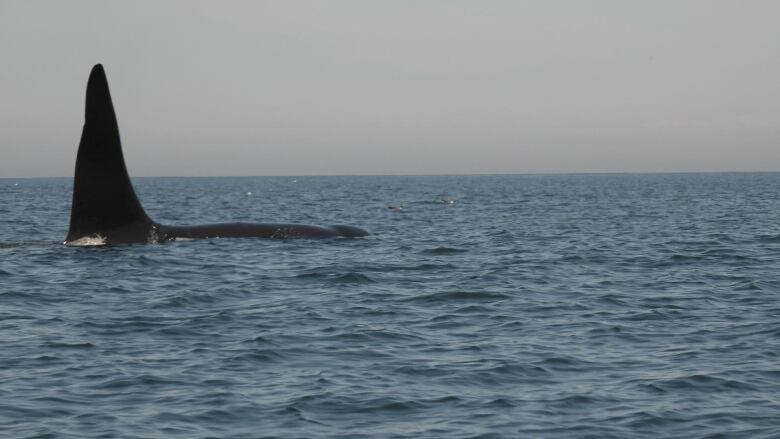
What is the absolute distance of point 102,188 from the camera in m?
23.9

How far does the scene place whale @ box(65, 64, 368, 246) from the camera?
23.0 metres

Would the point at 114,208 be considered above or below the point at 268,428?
above

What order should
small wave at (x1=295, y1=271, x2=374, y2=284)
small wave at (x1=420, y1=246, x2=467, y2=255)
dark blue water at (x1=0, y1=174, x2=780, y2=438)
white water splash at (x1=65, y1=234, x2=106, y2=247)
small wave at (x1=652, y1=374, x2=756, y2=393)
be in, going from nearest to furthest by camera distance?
dark blue water at (x1=0, y1=174, x2=780, y2=438) < small wave at (x1=652, y1=374, x2=756, y2=393) < small wave at (x1=295, y1=271, x2=374, y2=284) < white water splash at (x1=65, y1=234, x2=106, y2=247) < small wave at (x1=420, y1=246, x2=467, y2=255)

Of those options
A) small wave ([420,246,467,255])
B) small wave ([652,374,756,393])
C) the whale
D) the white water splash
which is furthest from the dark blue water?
small wave ([420,246,467,255])

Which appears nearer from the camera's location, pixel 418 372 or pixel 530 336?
pixel 418 372

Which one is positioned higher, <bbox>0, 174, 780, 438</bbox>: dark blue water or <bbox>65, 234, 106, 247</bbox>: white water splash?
<bbox>65, 234, 106, 247</bbox>: white water splash

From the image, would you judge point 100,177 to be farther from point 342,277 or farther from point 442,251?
point 442,251

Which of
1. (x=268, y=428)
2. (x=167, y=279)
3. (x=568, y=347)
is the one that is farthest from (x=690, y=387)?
(x=167, y=279)

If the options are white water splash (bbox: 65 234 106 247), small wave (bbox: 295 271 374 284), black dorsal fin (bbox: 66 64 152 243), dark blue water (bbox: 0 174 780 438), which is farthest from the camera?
white water splash (bbox: 65 234 106 247)

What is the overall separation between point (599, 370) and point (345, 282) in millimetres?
8857

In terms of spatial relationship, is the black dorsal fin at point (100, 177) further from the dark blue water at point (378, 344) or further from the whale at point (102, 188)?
the dark blue water at point (378, 344)

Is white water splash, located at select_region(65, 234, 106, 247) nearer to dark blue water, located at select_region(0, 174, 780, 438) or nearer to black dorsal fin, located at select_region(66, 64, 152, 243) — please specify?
black dorsal fin, located at select_region(66, 64, 152, 243)

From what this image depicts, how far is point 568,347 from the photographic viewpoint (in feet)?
47.7

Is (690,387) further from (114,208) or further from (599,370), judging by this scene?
(114,208)
